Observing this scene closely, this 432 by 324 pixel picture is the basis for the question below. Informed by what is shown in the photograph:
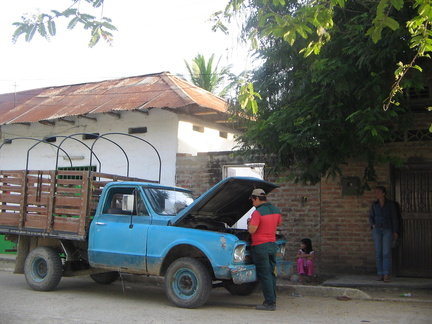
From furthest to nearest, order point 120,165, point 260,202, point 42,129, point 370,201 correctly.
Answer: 1. point 42,129
2. point 120,165
3. point 370,201
4. point 260,202

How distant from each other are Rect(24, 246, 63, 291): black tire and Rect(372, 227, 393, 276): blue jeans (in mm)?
5773

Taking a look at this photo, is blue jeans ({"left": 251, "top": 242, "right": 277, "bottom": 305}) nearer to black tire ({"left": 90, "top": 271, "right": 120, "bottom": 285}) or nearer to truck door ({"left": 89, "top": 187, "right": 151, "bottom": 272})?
truck door ({"left": 89, "top": 187, "right": 151, "bottom": 272})

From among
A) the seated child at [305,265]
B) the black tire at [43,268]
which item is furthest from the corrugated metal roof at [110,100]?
the black tire at [43,268]

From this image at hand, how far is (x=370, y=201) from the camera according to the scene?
10.4m

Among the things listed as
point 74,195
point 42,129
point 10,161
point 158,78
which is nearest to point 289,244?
point 74,195

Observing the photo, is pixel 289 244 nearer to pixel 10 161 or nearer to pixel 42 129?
pixel 42 129

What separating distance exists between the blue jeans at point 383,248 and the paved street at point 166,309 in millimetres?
1253

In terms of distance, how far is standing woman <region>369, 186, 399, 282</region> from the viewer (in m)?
9.19

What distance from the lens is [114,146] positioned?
46.1 feet

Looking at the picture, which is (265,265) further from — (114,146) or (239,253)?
(114,146)

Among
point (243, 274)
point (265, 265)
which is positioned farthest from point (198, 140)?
point (243, 274)

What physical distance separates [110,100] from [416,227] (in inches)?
353

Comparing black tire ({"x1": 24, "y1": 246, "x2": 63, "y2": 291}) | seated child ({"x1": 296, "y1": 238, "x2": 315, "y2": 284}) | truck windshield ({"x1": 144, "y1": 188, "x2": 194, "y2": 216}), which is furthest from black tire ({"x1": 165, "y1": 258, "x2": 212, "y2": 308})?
seated child ({"x1": 296, "y1": 238, "x2": 315, "y2": 284})

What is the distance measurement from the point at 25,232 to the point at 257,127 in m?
4.60
